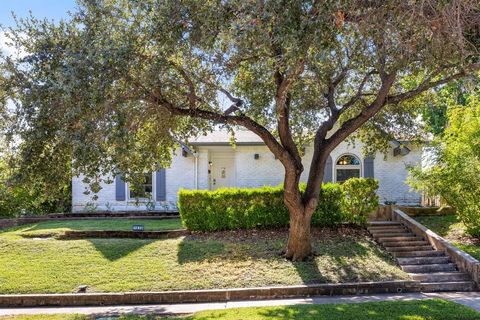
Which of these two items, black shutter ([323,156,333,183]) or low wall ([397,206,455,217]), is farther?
black shutter ([323,156,333,183])

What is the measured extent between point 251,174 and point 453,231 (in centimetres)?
886

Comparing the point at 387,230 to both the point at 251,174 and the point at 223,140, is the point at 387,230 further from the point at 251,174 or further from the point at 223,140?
the point at 223,140

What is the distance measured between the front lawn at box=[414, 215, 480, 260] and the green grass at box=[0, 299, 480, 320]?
4.53 meters

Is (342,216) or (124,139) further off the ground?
(124,139)

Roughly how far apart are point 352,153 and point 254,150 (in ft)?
14.7

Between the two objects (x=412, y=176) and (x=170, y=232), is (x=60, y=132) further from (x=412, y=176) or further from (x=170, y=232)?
(x=412, y=176)

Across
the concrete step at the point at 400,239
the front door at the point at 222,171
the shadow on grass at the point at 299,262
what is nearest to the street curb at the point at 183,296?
the shadow on grass at the point at 299,262

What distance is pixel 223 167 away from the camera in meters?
22.9

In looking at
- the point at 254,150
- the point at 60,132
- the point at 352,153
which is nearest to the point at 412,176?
the point at 352,153

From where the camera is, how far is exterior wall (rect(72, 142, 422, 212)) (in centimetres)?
2100

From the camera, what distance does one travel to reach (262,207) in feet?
51.4

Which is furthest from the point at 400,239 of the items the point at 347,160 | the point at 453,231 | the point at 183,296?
the point at 347,160

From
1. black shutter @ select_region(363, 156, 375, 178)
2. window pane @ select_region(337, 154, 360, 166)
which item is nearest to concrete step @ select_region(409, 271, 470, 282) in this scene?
black shutter @ select_region(363, 156, 375, 178)

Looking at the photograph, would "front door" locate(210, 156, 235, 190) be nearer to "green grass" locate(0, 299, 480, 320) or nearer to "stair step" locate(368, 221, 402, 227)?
"stair step" locate(368, 221, 402, 227)
